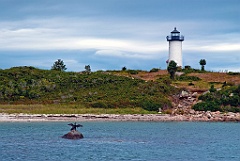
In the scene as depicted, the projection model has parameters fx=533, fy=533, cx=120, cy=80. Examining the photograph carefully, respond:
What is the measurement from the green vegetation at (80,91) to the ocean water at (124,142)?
9471 millimetres

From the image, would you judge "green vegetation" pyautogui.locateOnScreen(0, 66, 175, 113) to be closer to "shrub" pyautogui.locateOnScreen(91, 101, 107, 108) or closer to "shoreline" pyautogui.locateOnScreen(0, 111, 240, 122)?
"shrub" pyautogui.locateOnScreen(91, 101, 107, 108)

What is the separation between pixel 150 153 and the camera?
3453cm

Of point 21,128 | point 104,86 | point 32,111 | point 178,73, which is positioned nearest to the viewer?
point 21,128

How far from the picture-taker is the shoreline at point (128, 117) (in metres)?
60.0

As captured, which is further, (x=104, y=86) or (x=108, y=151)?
(x=104, y=86)

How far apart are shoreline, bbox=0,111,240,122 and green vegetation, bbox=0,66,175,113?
3004 mm

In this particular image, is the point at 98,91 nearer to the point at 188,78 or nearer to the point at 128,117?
the point at 128,117

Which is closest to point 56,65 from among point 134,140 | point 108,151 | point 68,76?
point 68,76

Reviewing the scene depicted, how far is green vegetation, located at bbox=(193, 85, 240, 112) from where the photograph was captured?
68.6 meters

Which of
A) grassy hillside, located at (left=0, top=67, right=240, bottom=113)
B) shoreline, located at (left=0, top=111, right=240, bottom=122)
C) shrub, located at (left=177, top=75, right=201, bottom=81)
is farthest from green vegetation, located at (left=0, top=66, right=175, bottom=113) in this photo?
shrub, located at (left=177, top=75, right=201, bottom=81)

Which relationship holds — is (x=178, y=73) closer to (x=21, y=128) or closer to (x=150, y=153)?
(x=21, y=128)

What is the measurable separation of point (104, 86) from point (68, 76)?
974 cm

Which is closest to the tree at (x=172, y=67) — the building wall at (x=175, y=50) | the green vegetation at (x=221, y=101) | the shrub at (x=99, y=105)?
the building wall at (x=175, y=50)

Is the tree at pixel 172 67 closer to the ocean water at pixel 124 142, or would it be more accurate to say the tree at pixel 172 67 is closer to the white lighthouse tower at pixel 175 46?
the white lighthouse tower at pixel 175 46
